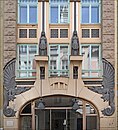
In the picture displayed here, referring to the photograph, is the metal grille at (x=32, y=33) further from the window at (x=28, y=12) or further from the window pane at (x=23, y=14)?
the window pane at (x=23, y=14)

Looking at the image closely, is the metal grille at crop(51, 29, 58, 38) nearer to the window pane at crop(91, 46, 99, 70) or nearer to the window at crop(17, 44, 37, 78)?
the window at crop(17, 44, 37, 78)

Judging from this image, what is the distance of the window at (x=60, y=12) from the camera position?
76.0 feet

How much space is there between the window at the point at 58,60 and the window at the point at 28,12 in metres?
1.97

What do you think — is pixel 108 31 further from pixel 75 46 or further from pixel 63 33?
pixel 63 33

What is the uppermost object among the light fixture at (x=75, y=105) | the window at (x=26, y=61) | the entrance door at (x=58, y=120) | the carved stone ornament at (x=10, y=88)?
the window at (x=26, y=61)

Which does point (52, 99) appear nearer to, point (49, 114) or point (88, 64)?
point (49, 114)

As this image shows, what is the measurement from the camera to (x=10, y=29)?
22.7 meters

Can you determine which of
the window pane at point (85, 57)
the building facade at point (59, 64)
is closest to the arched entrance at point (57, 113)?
the building facade at point (59, 64)

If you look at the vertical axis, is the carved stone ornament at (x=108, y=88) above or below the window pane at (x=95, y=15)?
below

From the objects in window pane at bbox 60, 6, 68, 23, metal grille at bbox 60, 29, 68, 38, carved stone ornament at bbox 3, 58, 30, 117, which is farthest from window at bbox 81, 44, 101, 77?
carved stone ornament at bbox 3, 58, 30, 117

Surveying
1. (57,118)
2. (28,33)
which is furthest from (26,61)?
(57,118)

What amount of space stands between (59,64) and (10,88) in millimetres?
3064

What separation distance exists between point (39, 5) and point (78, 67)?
4179 millimetres

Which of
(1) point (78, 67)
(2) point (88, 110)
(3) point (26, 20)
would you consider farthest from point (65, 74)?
(3) point (26, 20)
